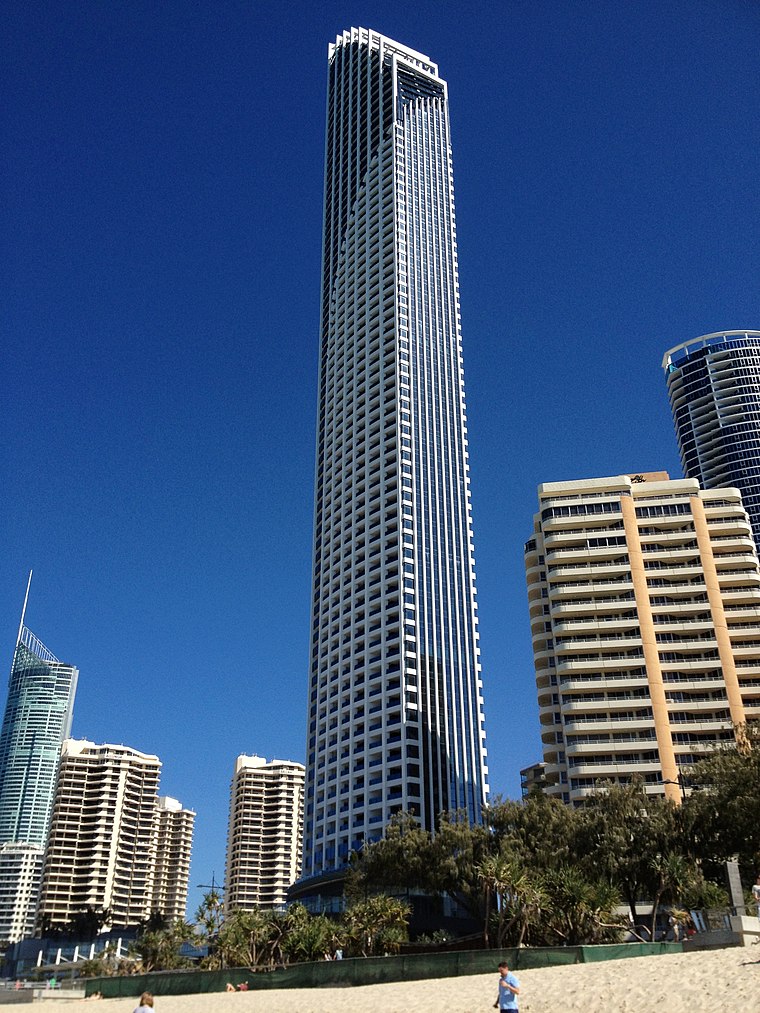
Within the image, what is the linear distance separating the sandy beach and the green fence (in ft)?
2.30

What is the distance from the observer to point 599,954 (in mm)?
36250

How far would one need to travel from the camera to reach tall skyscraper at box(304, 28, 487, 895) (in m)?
117

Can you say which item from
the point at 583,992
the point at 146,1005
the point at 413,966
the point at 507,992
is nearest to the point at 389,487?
the point at 413,966

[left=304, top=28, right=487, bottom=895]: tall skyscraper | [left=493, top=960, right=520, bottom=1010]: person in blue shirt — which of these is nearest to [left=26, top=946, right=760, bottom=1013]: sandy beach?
[left=493, top=960, right=520, bottom=1010]: person in blue shirt

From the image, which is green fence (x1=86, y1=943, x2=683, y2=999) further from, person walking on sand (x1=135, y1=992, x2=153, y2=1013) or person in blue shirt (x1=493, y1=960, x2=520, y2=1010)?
person walking on sand (x1=135, y1=992, x2=153, y2=1013)

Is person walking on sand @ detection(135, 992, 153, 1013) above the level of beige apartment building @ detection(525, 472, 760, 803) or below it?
below

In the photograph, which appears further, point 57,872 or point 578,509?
point 57,872

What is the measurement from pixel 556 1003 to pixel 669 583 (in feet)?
287

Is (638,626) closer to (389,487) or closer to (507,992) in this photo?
(389,487)

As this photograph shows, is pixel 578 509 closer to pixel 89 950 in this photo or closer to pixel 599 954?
pixel 599 954

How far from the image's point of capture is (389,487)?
436 ft

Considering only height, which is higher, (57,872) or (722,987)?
(57,872)

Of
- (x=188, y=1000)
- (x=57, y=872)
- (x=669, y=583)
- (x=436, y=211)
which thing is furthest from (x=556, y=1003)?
(x=57, y=872)

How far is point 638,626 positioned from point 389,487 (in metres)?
43.3
